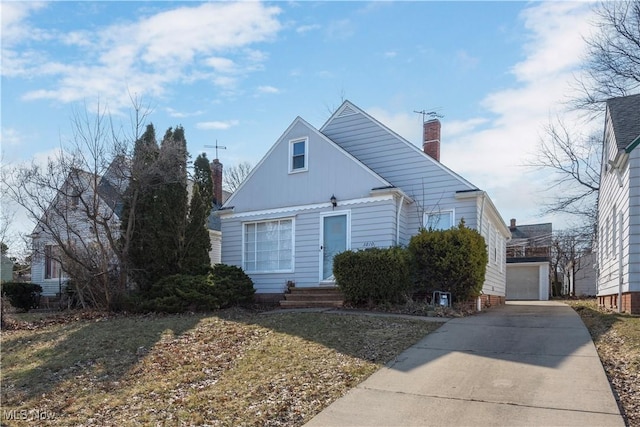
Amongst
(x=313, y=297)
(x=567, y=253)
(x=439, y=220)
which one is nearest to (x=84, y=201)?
(x=313, y=297)

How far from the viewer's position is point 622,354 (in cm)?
640

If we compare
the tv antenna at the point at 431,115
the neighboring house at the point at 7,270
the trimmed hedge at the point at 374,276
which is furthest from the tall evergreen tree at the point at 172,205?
the neighboring house at the point at 7,270

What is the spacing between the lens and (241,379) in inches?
239

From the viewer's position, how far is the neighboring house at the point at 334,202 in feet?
43.1

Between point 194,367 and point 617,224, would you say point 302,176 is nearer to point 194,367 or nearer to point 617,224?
point 617,224

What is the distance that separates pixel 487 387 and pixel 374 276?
5828mm

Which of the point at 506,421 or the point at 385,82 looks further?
the point at 385,82

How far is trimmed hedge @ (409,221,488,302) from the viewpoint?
1115 cm

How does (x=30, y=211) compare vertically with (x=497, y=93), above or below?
below

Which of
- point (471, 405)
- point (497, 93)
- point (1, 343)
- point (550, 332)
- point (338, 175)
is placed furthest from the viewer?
point (338, 175)

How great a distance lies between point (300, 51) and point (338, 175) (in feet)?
14.8

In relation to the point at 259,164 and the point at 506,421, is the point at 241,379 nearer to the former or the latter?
the point at 506,421

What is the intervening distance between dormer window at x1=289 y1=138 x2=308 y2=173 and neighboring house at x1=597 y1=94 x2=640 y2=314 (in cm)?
814

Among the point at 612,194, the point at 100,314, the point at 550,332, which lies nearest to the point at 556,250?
the point at 612,194
